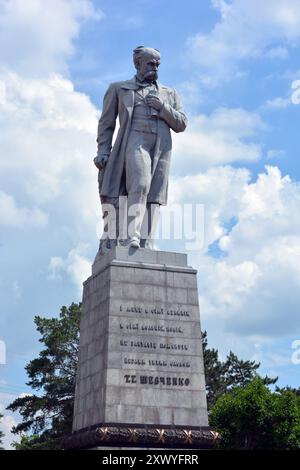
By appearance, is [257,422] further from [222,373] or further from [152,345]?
[152,345]

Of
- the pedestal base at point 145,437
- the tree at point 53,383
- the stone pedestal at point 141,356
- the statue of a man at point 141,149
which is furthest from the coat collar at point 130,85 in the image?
the tree at point 53,383

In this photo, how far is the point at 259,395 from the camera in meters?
38.4

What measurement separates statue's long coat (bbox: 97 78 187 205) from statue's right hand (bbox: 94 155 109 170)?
0.65 ft

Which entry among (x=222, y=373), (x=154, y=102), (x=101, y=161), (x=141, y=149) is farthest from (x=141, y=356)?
(x=222, y=373)

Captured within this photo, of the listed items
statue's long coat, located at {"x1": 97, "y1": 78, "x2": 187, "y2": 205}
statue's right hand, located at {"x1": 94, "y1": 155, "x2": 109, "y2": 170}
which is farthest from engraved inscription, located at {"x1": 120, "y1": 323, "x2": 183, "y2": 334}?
statue's right hand, located at {"x1": 94, "y1": 155, "x2": 109, "y2": 170}

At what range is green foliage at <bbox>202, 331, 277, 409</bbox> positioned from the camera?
4937cm

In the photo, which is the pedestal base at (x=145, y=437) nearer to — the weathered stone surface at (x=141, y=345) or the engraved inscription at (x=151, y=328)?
the weathered stone surface at (x=141, y=345)

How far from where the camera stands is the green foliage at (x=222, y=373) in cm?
4937

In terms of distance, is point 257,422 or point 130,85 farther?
point 257,422

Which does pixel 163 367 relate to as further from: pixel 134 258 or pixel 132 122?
pixel 132 122

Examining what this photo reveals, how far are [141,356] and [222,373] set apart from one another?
3786cm

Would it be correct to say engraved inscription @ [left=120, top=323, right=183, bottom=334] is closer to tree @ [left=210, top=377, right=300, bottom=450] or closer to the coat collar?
the coat collar

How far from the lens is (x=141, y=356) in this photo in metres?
14.4
